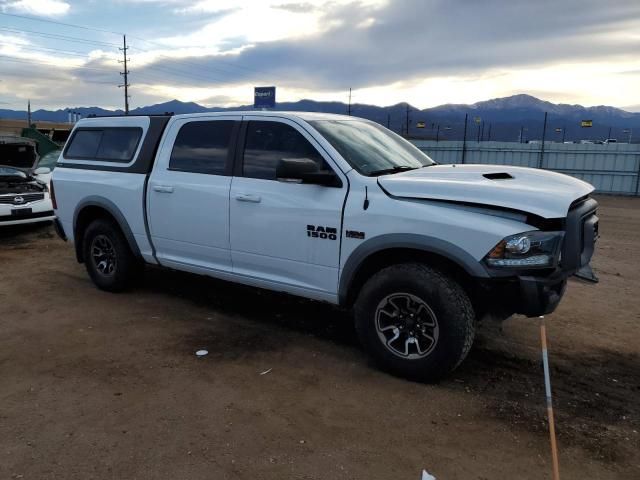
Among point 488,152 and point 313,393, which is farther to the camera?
point 488,152

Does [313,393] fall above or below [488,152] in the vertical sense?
below

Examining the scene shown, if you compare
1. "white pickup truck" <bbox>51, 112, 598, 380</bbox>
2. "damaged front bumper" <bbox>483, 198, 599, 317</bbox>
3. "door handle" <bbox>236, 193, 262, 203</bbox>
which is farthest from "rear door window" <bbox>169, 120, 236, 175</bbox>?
"damaged front bumper" <bbox>483, 198, 599, 317</bbox>

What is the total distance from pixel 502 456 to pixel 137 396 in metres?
2.38

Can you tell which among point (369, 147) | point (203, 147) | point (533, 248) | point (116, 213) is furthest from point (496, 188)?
point (116, 213)

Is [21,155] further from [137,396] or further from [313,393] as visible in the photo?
[313,393]

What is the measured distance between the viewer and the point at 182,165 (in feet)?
16.6

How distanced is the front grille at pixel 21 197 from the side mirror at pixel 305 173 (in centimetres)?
700

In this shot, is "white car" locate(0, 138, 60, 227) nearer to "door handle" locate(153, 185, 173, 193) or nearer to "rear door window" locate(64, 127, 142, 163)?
"rear door window" locate(64, 127, 142, 163)

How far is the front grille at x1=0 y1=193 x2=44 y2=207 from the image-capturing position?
8.88 m

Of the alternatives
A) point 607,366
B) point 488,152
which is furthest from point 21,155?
point 488,152

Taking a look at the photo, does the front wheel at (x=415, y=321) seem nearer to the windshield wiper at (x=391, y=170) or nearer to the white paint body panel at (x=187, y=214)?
the windshield wiper at (x=391, y=170)

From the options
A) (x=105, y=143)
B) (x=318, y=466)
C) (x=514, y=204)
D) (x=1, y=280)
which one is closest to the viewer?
(x=318, y=466)

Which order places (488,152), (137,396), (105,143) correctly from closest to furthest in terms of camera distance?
(137,396)
(105,143)
(488,152)

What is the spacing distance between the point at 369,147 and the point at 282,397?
217 cm
